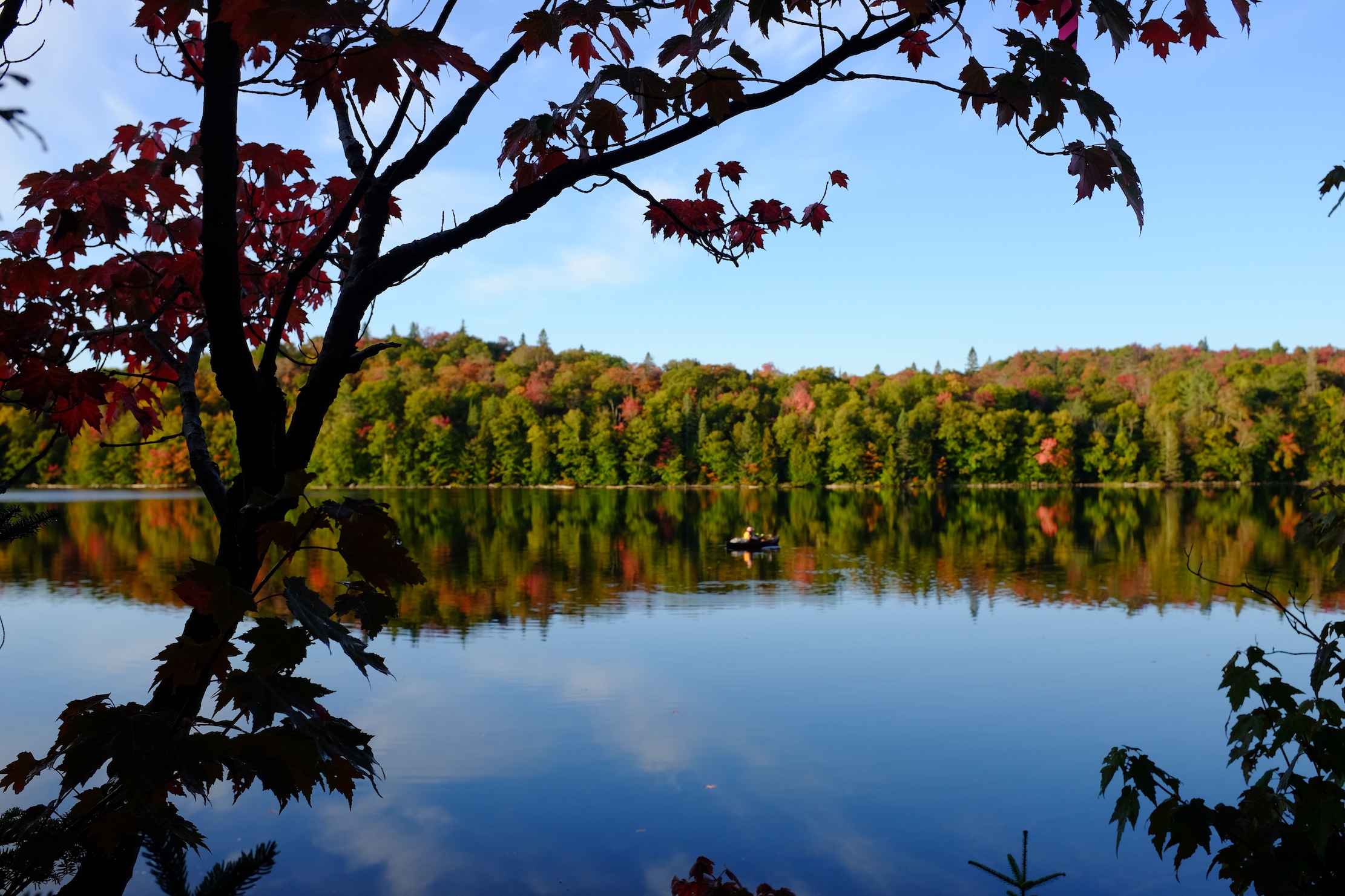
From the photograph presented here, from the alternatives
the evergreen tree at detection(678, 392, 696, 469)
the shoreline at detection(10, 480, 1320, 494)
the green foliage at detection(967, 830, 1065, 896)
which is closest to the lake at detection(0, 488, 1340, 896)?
the green foliage at detection(967, 830, 1065, 896)

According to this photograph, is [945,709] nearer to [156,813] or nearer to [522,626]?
[522,626]

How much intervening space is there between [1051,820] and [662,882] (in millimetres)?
3031

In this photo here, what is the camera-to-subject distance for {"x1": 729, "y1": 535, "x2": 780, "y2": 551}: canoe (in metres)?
23.2

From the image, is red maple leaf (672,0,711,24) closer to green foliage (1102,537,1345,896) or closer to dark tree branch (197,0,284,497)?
dark tree branch (197,0,284,497)

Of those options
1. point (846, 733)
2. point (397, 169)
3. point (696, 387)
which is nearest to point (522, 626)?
point (846, 733)

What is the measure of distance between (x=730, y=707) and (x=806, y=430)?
65.9 meters

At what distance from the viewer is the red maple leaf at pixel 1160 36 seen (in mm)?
2406

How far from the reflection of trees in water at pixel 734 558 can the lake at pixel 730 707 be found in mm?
181

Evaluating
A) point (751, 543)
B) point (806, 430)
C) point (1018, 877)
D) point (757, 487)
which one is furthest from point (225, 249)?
point (806, 430)

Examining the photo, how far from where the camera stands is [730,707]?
31.7 feet

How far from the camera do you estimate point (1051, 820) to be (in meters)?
6.86

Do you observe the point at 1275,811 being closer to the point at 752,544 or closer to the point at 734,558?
the point at 734,558

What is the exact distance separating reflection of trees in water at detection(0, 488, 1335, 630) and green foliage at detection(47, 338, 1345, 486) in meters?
26.0

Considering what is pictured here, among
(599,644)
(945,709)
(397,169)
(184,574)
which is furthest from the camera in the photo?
(599,644)
